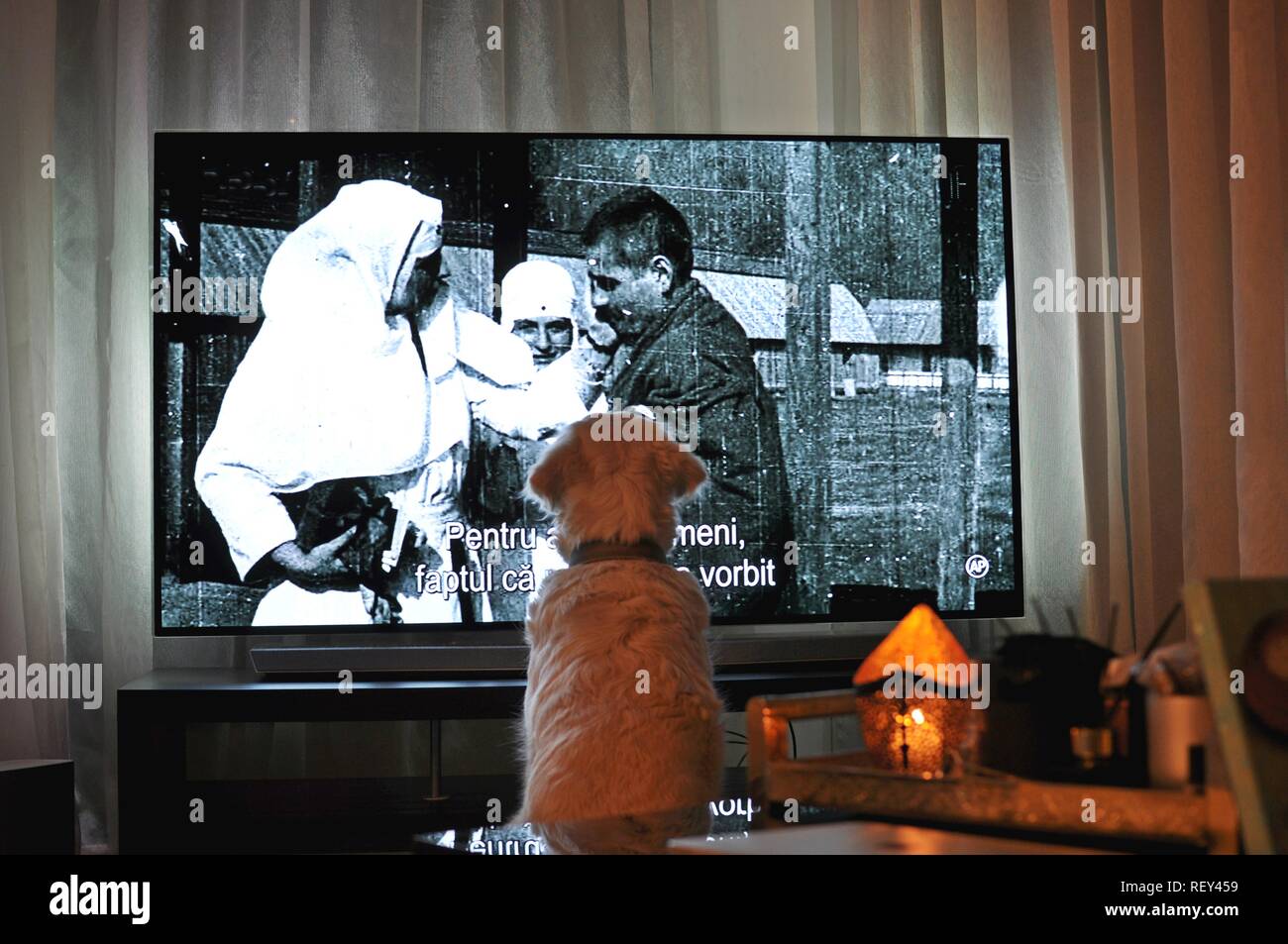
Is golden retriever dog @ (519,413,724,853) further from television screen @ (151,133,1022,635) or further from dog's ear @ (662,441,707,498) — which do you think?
television screen @ (151,133,1022,635)

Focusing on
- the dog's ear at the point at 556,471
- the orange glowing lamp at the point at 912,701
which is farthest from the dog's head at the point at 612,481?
the orange glowing lamp at the point at 912,701

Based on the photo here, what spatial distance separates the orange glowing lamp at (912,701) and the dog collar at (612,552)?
0.98 metres

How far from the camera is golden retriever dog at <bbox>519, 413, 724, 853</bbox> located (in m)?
1.78

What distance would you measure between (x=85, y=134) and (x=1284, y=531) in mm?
3730

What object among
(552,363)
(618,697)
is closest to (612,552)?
(618,697)

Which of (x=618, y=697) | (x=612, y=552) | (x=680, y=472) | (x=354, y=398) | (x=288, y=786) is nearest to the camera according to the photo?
(x=618, y=697)

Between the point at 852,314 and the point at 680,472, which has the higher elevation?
the point at 852,314

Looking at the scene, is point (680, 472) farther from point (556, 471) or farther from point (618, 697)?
point (618, 697)

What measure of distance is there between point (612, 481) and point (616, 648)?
0.35 metres

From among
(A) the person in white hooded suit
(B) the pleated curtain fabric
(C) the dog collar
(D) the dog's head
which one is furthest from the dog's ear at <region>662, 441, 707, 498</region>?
Result: (B) the pleated curtain fabric

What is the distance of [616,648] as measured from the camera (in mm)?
1896

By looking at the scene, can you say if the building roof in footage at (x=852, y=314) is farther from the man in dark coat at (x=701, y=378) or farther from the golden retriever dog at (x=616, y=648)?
the golden retriever dog at (x=616, y=648)
